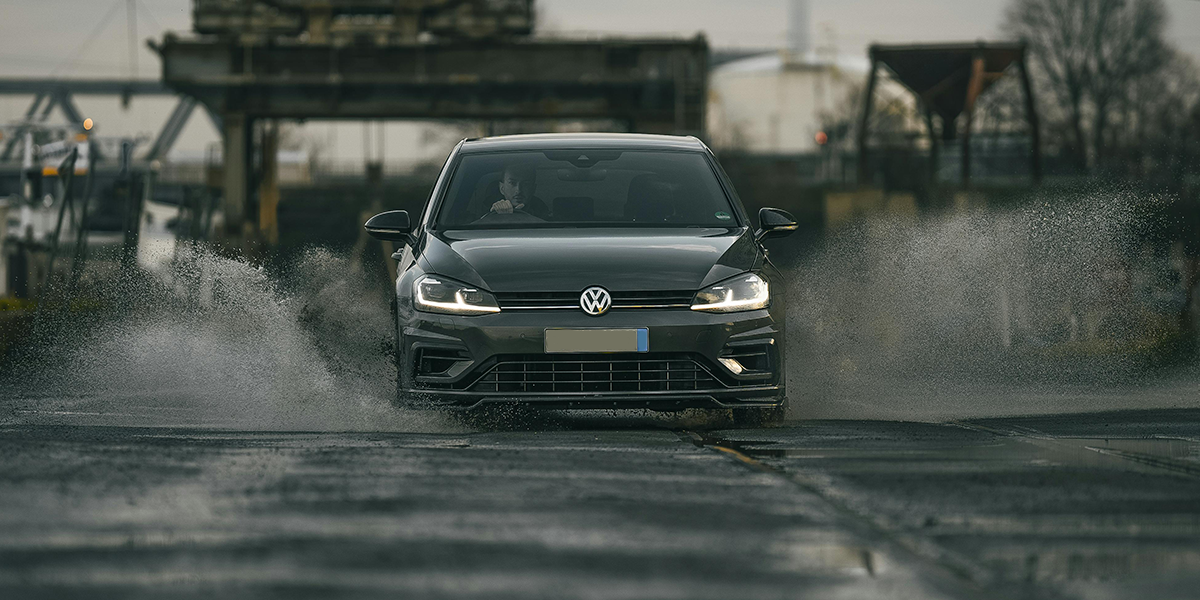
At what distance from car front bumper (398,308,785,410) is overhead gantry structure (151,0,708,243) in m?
31.4

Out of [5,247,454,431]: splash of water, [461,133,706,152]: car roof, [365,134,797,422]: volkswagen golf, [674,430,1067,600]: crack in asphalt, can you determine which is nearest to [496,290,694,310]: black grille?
[365,134,797,422]: volkswagen golf

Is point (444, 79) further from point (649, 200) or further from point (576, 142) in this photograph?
point (649, 200)

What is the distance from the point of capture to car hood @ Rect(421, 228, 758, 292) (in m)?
7.34

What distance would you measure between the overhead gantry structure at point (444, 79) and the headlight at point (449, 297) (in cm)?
3133

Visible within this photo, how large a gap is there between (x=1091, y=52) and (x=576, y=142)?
223 feet

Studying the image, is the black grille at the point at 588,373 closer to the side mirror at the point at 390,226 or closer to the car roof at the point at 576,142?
the side mirror at the point at 390,226

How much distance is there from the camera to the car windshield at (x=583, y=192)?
8391 mm

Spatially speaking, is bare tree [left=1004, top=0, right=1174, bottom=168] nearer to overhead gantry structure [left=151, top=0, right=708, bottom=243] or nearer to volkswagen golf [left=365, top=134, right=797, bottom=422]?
overhead gantry structure [left=151, top=0, right=708, bottom=243]

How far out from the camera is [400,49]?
39.4 meters

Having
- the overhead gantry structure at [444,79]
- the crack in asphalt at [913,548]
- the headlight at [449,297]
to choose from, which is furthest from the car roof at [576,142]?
the overhead gantry structure at [444,79]

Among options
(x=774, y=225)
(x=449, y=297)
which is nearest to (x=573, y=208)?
(x=774, y=225)

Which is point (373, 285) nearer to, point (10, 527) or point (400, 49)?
point (10, 527)

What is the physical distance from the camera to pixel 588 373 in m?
7.34

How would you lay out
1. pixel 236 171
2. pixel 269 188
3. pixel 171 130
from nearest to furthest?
pixel 236 171, pixel 269 188, pixel 171 130
